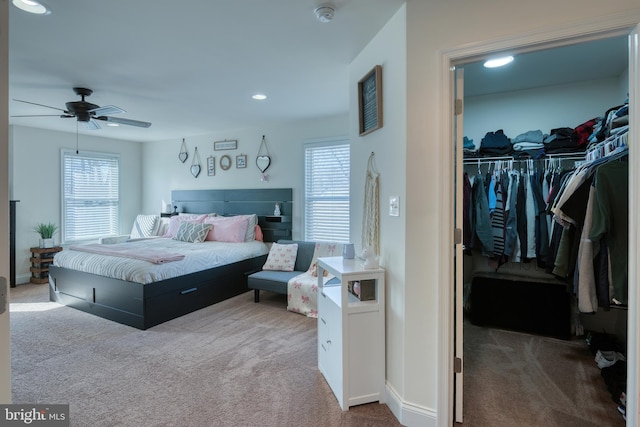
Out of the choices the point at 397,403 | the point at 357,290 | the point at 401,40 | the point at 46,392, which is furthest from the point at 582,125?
the point at 46,392

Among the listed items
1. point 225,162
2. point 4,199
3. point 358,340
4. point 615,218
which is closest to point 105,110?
point 225,162

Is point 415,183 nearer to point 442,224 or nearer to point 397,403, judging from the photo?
point 442,224

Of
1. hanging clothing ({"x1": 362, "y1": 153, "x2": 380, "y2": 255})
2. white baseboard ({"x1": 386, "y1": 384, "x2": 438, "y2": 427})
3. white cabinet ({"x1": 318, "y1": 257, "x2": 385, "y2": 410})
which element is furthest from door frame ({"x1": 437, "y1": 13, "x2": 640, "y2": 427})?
hanging clothing ({"x1": 362, "y1": 153, "x2": 380, "y2": 255})

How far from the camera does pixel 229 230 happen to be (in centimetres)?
507

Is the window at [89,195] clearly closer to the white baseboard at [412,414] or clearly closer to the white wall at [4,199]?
the white wall at [4,199]

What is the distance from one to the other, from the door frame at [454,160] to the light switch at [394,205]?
0.28 m

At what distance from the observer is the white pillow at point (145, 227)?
19.4ft

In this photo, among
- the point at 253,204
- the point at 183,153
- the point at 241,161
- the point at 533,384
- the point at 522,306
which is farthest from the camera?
the point at 183,153

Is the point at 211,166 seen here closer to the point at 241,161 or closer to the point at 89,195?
the point at 241,161

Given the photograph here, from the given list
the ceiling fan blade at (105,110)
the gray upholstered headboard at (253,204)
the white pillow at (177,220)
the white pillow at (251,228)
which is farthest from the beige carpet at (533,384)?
the white pillow at (177,220)

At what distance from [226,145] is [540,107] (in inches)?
173

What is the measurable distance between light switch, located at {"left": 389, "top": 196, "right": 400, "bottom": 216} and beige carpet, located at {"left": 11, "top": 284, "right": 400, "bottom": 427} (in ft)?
3.94

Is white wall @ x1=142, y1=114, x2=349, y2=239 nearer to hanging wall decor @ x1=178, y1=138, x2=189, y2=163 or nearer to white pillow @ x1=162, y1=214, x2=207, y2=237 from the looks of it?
hanging wall decor @ x1=178, y1=138, x2=189, y2=163

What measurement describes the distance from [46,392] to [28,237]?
402cm
